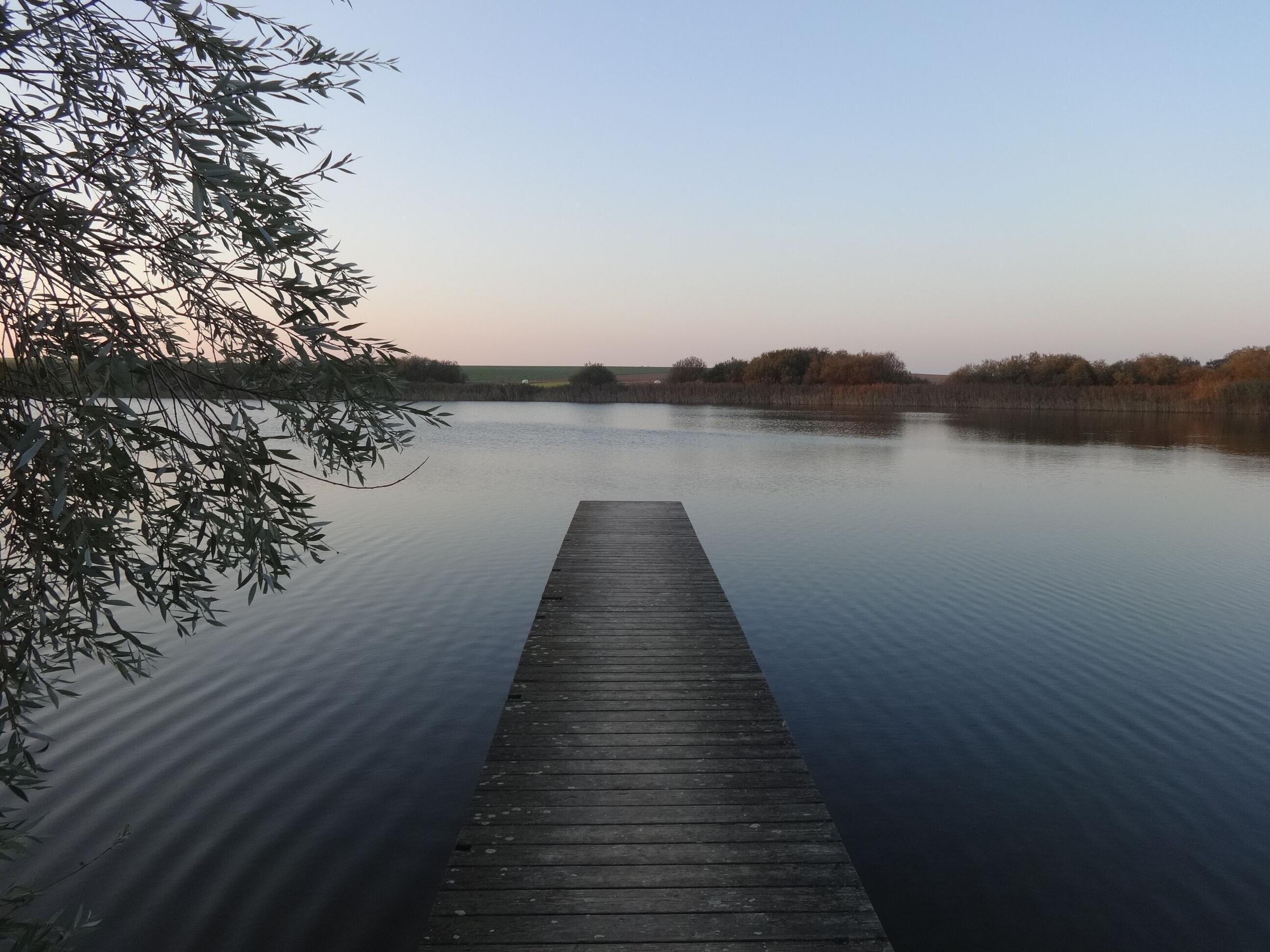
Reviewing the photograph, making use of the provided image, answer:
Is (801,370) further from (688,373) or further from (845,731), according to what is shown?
(845,731)

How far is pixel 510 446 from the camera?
29.8 metres

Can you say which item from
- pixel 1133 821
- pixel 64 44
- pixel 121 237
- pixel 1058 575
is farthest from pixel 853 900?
pixel 1058 575

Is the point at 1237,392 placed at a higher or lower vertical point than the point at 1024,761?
higher

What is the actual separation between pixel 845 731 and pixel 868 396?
191ft

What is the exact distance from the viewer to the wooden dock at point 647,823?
3.41 meters

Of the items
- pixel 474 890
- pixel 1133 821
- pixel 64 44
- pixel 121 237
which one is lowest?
pixel 1133 821

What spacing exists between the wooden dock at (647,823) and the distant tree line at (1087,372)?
222ft

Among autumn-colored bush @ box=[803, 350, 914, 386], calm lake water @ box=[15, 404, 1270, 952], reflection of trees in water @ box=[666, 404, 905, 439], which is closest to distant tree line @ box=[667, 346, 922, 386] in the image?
autumn-colored bush @ box=[803, 350, 914, 386]

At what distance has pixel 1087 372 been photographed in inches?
2746

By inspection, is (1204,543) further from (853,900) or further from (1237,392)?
(1237,392)

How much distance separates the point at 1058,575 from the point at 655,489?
33.2 ft

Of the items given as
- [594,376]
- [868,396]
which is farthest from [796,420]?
[594,376]

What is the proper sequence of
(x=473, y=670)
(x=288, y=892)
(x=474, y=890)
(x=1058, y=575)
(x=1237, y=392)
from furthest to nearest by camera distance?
(x=1237, y=392)
(x=1058, y=575)
(x=473, y=670)
(x=288, y=892)
(x=474, y=890)

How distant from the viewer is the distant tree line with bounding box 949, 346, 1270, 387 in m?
66.8
